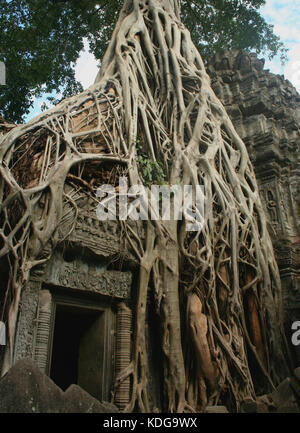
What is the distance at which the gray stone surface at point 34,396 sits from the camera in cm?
163

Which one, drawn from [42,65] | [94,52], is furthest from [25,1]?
[94,52]

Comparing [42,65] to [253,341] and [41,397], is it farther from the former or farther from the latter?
[41,397]

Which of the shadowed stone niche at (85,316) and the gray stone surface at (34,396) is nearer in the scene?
the gray stone surface at (34,396)

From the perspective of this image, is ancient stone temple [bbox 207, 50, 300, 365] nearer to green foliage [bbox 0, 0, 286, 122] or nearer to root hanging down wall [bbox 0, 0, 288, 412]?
root hanging down wall [bbox 0, 0, 288, 412]

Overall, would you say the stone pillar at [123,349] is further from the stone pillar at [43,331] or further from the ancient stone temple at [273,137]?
the ancient stone temple at [273,137]

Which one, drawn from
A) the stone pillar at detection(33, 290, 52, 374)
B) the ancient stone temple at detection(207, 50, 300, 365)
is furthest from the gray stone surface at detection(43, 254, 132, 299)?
the ancient stone temple at detection(207, 50, 300, 365)

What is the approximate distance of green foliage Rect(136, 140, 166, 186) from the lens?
4105 millimetres

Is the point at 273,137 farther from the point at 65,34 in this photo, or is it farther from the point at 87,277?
the point at 65,34

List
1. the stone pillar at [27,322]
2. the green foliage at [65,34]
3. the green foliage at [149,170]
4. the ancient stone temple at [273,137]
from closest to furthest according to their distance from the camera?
1. the stone pillar at [27,322]
2. the green foliage at [149,170]
3. the ancient stone temple at [273,137]
4. the green foliage at [65,34]

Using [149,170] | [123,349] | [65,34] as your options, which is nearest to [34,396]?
[123,349]

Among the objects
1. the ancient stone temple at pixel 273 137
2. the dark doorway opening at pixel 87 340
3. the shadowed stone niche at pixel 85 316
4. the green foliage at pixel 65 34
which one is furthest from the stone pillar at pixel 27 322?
the green foliage at pixel 65 34

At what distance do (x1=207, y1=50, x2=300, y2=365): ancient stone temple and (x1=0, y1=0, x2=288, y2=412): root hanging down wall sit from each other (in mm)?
660

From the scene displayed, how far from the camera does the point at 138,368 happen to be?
336cm

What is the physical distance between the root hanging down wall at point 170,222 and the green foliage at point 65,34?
281 cm
